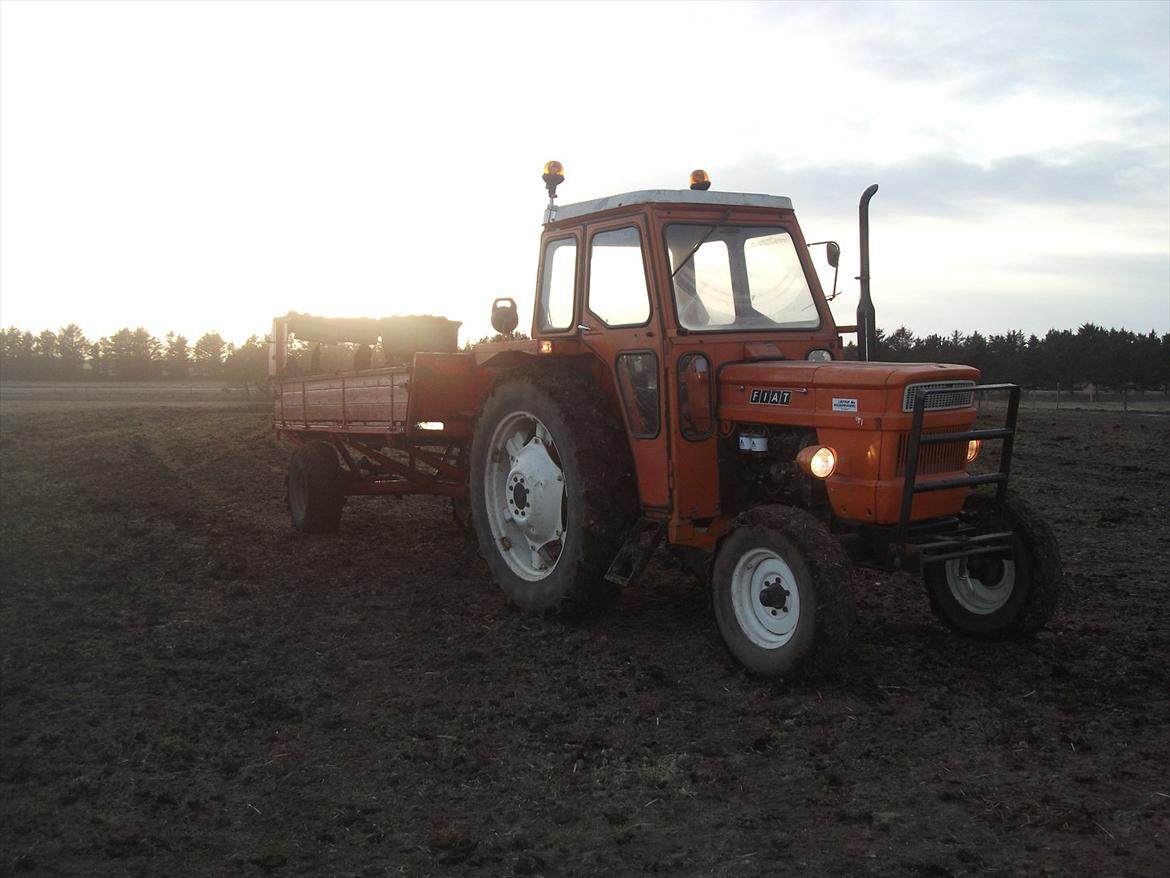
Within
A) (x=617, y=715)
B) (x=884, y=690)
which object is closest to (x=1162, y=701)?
(x=884, y=690)

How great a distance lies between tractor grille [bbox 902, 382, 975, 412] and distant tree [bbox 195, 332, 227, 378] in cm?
7204

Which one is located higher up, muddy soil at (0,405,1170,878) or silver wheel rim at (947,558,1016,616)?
silver wheel rim at (947,558,1016,616)

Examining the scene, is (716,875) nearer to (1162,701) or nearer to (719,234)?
(1162,701)

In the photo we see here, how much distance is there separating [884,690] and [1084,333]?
78.4 m

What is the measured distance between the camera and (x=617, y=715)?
16.8ft

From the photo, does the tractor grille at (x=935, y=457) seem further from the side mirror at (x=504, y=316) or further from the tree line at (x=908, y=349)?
the tree line at (x=908, y=349)

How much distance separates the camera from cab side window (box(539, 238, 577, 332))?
6.88 meters

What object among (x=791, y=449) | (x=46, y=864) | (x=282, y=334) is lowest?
(x=46, y=864)

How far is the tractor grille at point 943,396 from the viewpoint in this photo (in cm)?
539

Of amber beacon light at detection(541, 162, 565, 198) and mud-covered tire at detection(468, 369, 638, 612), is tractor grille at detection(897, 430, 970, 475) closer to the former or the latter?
mud-covered tire at detection(468, 369, 638, 612)

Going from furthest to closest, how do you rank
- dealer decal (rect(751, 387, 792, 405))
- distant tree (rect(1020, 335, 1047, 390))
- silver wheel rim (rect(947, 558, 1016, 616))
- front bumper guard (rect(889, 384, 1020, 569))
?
distant tree (rect(1020, 335, 1047, 390)), silver wheel rim (rect(947, 558, 1016, 616)), dealer decal (rect(751, 387, 792, 405)), front bumper guard (rect(889, 384, 1020, 569))

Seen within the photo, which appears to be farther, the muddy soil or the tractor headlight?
the tractor headlight

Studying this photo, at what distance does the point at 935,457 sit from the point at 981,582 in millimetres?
964

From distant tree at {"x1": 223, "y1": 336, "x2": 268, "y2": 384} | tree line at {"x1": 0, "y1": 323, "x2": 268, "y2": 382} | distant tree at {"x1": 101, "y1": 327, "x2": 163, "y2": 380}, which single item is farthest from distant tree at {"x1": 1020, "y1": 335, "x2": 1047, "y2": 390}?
distant tree at {"x1": 101, "y1": 327, "x2": 163, "y2": 380}
